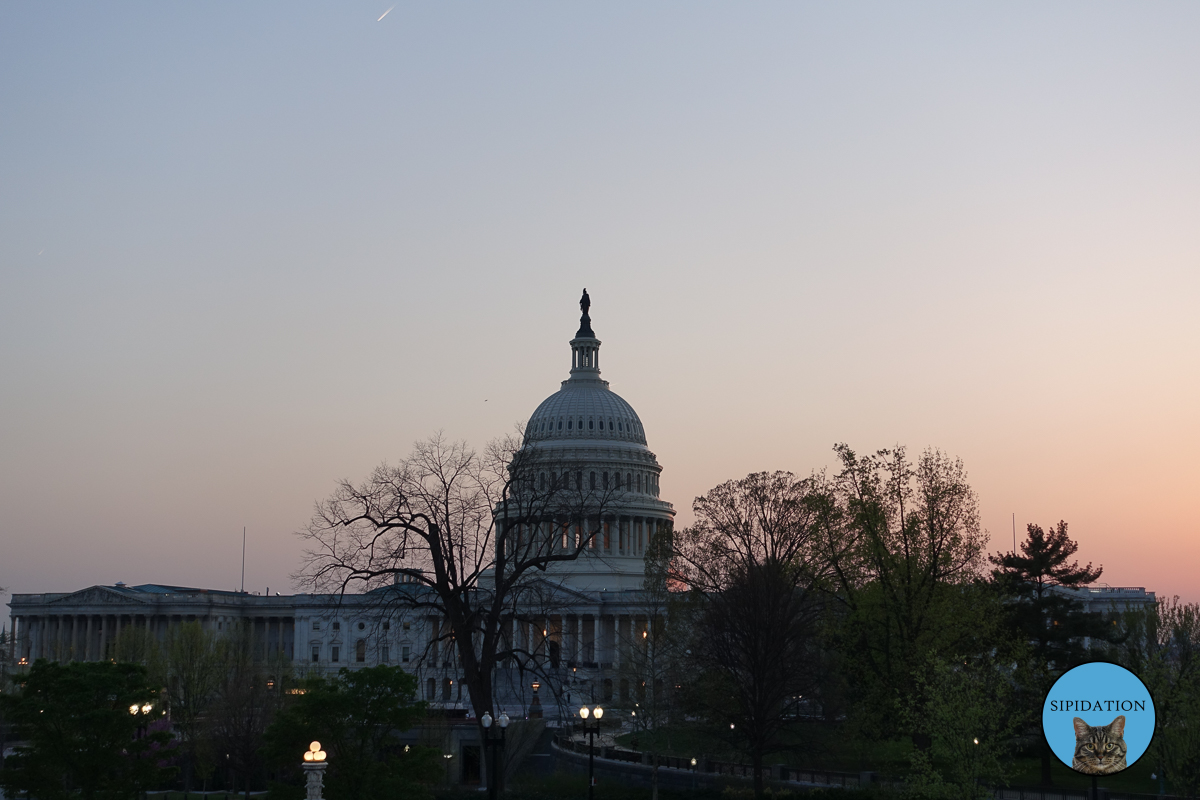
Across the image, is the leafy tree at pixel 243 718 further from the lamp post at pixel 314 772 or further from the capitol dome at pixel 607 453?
the capitol dome at pixel 607 453

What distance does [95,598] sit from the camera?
550 ft

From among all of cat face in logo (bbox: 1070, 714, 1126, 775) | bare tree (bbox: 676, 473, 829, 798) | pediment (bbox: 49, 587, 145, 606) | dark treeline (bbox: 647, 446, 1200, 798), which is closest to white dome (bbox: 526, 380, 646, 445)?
pediment (bbox: 49, 587, 145, 606)

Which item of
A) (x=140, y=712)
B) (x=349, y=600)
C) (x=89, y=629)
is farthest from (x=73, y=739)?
(x=89, y=629)

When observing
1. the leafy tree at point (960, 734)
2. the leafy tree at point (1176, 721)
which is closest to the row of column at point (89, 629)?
the leafy tree at point (960, 734)

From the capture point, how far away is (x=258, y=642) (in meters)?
169

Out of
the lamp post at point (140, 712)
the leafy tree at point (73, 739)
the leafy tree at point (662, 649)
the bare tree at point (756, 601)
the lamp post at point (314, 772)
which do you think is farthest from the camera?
the leafy tree at point (662, 649)

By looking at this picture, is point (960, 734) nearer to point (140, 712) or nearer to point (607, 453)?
point (140, 712)

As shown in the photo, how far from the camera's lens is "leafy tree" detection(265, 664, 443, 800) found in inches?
1928

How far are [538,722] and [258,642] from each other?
312 ft

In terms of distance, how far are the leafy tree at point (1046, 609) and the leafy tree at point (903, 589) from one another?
15.2 ft

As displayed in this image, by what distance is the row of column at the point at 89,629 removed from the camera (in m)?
166

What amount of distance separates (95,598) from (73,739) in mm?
121219

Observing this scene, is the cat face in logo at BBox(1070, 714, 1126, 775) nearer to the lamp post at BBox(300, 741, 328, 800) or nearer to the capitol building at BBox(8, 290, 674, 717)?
the lamp post at BBox(300, 741, 328, 800)

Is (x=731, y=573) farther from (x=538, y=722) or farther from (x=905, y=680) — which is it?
(x=538, y=722)
